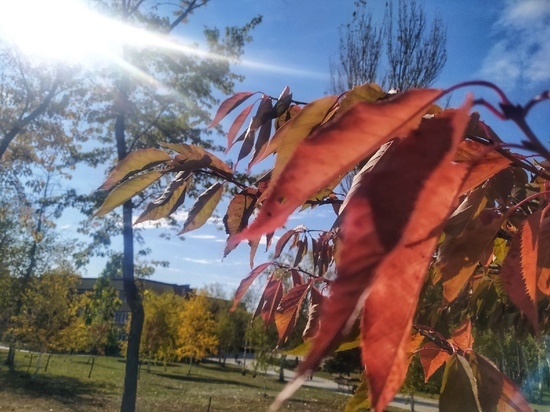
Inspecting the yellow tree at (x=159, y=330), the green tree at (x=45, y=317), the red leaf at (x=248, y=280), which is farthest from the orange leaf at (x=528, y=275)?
the yellow tree at (x=159, y=330)

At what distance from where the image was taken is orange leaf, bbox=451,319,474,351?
0.63m

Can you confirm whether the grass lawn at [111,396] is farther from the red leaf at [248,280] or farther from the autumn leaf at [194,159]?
the autumn leaf at [194,159]

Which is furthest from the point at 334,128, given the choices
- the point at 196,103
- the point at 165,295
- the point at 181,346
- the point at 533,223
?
the point at 165,295

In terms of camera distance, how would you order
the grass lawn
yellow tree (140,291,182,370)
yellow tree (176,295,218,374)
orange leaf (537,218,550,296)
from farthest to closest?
1. yellow tree (176,295,218,374)
2. yellow tree (140,291,182,370)
3. the grass lawn
4. orange leaf (537,218,550,296)

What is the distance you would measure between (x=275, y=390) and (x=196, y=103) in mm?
10548

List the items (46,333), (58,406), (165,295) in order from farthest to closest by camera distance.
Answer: (165,295), (46,333), (58,406)

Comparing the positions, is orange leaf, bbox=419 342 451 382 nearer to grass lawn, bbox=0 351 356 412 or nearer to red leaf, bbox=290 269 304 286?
red leaf, bbox=290 269 304 286

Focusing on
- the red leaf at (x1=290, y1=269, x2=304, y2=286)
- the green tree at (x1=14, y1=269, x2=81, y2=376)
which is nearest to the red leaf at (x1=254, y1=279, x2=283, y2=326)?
the red leaf at (x1=290, y1=269, x2=304, y2=286)

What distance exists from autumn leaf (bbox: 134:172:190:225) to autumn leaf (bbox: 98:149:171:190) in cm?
5

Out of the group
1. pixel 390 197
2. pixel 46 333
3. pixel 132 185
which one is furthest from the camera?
pixel 46 333

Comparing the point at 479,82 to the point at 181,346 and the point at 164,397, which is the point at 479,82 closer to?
the point at 164,397

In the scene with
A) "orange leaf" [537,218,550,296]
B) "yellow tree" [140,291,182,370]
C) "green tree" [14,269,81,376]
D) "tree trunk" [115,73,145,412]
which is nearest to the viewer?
"orange leaf" [537,218,550,296]

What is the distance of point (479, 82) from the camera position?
29 cm

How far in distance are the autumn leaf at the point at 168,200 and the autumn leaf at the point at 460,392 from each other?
389mm
